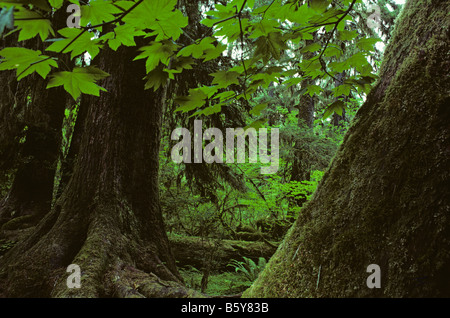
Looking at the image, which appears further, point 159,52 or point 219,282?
point 219,282

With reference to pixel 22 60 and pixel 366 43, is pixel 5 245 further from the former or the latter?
pixel 366 43

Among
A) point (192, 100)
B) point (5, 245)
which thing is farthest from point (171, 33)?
point (5, 245)

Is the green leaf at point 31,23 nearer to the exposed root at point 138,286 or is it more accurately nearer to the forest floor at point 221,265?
the exposed root at point 138,286

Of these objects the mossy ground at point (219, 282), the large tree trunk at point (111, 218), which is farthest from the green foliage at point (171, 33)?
the mossy ground at point (219, 282)

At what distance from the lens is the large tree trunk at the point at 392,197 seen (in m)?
0.71

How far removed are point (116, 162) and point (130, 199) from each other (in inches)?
14.7

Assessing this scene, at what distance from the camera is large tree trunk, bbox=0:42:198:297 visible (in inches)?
75.2

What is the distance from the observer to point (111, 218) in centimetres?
229

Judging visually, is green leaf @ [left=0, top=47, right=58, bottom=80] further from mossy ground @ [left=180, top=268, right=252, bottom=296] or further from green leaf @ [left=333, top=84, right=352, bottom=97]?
mossy ground @ [left=180, top=268, right=252, bottom=296]

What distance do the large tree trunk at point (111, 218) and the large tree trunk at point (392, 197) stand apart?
93 centimetres

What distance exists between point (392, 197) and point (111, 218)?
7.02ft

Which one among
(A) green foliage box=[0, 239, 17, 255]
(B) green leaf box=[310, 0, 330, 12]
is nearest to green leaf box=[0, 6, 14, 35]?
(B) green leaf box=[310, 0, 330, 12]
